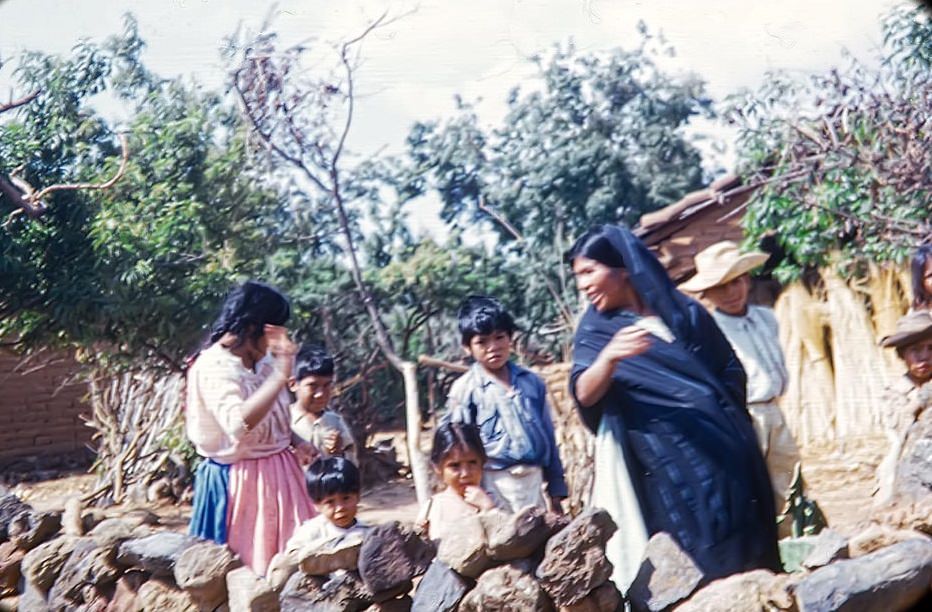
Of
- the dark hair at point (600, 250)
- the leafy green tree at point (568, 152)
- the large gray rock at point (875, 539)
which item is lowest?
the large gray rock at point (875, 539)

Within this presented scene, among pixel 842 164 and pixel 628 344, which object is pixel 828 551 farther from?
pixel 842 164

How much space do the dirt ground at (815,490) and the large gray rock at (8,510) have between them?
386 mm

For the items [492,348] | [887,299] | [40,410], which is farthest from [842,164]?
[40,410]

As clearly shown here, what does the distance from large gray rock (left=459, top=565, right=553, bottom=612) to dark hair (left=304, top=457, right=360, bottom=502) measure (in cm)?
66

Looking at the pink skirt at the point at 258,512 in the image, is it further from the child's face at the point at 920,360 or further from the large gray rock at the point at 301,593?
the child's face at the point at 920,360

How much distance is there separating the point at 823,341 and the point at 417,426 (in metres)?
2.55

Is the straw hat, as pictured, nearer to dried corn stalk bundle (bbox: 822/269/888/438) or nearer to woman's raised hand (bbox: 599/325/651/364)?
woman's raised hand (bbox: 599/325/651/364)

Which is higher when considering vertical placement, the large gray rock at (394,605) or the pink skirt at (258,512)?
the pink skirt at (258,512)

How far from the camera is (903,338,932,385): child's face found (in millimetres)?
3856

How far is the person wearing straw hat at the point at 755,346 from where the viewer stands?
390 centimetres

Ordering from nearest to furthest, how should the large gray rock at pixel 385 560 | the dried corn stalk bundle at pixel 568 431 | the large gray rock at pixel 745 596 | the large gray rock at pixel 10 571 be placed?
1. the large gray rock at pixel 745 596
2. the large gray rock at pixel 385 560
3. the large gray rock at pixel 10 571
4. the dried corn stalk bundle at pixel 568 431

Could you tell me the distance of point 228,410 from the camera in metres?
3.37

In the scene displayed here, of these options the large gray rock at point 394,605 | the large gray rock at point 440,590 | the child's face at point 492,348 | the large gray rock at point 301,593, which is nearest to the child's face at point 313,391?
the child's face at point 492,348

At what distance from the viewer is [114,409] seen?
757 cm
